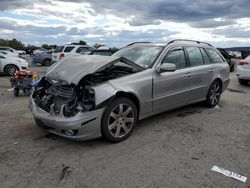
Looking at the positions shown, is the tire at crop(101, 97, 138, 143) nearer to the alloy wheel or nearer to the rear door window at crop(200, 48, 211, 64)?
the alloy wheel

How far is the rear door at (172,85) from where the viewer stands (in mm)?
4885

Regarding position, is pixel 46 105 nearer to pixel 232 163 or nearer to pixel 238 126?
pixel 232 163

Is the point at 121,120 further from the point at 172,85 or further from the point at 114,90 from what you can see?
the point at 172,85

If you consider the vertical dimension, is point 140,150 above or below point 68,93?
below

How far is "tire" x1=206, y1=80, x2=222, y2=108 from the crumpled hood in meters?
3.01

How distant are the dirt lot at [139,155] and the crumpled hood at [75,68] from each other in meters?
1.07

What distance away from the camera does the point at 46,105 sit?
434 cm

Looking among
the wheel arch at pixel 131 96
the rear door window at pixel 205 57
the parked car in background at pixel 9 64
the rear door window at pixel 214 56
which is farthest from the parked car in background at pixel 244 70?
the parked car in background at pixel 9 64

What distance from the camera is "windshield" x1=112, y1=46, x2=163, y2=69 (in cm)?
503

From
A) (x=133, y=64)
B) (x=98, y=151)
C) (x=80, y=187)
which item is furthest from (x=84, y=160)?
(x=133, y=64)

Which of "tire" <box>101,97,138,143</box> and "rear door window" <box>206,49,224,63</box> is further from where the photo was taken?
"rear door window" <box>206,49,224,63</box>

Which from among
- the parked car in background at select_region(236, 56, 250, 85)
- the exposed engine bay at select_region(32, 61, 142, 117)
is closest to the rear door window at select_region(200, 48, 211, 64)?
the exposed engine bay at select_region(32, 61, 142, 117)

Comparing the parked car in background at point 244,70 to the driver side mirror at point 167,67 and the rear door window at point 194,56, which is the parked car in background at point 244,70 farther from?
the driver side mirror at point 167,67

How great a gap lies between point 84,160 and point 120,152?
1.86 feet
